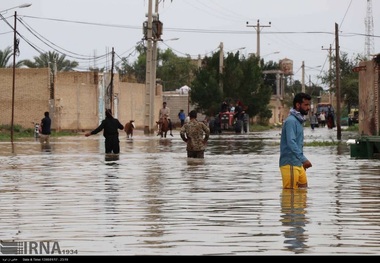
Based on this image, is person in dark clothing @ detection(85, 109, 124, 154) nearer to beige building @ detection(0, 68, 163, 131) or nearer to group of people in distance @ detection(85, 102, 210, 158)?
group of people in distance @ detection(85, 102, 210, 158)

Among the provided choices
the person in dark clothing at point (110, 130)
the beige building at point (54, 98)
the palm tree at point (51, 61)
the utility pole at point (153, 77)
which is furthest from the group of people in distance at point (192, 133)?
the palm tree at point (51, 61)

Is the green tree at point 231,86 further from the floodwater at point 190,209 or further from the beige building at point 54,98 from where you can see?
the floodwater at point 190,209

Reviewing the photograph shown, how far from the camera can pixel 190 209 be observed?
14922 mm

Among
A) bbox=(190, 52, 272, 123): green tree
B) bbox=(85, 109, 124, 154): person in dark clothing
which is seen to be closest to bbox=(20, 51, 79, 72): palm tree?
bbox=(190, 52, 272, 123): green tree

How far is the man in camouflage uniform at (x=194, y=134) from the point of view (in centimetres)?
2812

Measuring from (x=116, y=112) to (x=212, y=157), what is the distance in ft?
173

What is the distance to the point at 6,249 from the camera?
1022 cm

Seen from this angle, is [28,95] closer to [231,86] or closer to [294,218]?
[231,86]

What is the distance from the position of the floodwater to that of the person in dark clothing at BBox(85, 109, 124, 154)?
404 centimetres

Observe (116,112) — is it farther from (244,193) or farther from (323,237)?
(323,237)

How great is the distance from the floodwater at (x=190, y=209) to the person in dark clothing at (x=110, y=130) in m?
4.04

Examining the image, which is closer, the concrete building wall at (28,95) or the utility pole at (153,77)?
the utility pole at (153,77)

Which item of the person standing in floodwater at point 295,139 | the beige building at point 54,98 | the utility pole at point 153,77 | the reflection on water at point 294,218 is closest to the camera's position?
the reflection on water at point 294,218

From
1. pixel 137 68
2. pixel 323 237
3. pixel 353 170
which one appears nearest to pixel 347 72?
pixel 137 68
